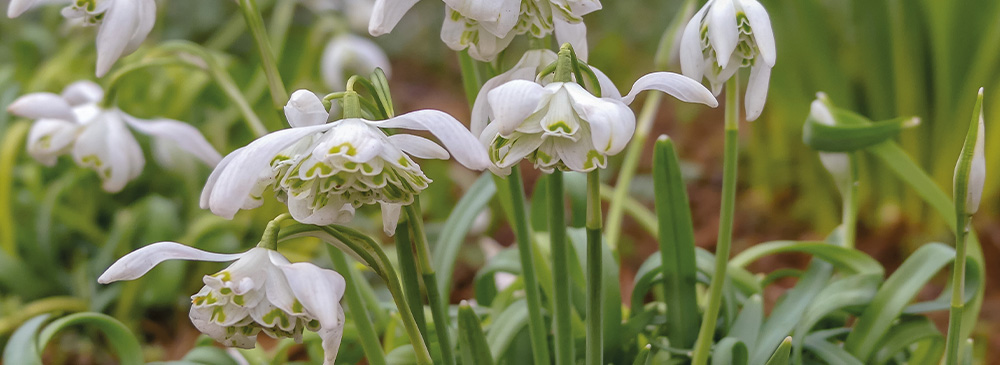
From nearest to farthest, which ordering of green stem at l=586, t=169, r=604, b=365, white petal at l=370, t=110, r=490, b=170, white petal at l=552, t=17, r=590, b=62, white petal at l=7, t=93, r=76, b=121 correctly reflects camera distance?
white petal at l=370, t=110, r=490, b=170 < green stem at l=586, t=169, r=604, b=365 < white petal at l=552, t=17, r=590, b=62 < white petal at l=7, t=93, r=76, b=121

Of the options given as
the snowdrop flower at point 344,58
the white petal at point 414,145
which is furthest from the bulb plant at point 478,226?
the snowdrop flower at point 344,58

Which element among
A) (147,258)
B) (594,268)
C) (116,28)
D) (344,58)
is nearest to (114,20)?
(116,28)

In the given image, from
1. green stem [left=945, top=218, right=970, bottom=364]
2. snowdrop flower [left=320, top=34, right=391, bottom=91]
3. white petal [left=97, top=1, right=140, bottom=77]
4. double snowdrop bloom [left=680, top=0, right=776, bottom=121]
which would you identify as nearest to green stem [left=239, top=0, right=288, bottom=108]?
white petal [left=97, top=1, right=140, bottom=77]

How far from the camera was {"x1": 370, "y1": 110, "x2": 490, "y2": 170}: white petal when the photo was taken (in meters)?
0.57

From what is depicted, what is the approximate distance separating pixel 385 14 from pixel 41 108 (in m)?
0.68

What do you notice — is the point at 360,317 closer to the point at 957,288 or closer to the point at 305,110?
the point at 305,110

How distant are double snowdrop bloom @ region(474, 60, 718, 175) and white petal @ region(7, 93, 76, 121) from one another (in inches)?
30.6

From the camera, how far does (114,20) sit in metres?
0.81

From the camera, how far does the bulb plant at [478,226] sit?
0.60 meters

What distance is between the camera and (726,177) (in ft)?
2.67

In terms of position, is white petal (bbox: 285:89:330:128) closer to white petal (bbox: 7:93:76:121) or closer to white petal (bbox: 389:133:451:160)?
white petal (bbox: 389:133:451:160)

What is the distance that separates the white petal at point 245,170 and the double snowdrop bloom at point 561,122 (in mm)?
133

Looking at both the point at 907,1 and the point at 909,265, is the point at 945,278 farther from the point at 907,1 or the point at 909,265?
the point at 909,265

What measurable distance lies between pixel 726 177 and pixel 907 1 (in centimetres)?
136
